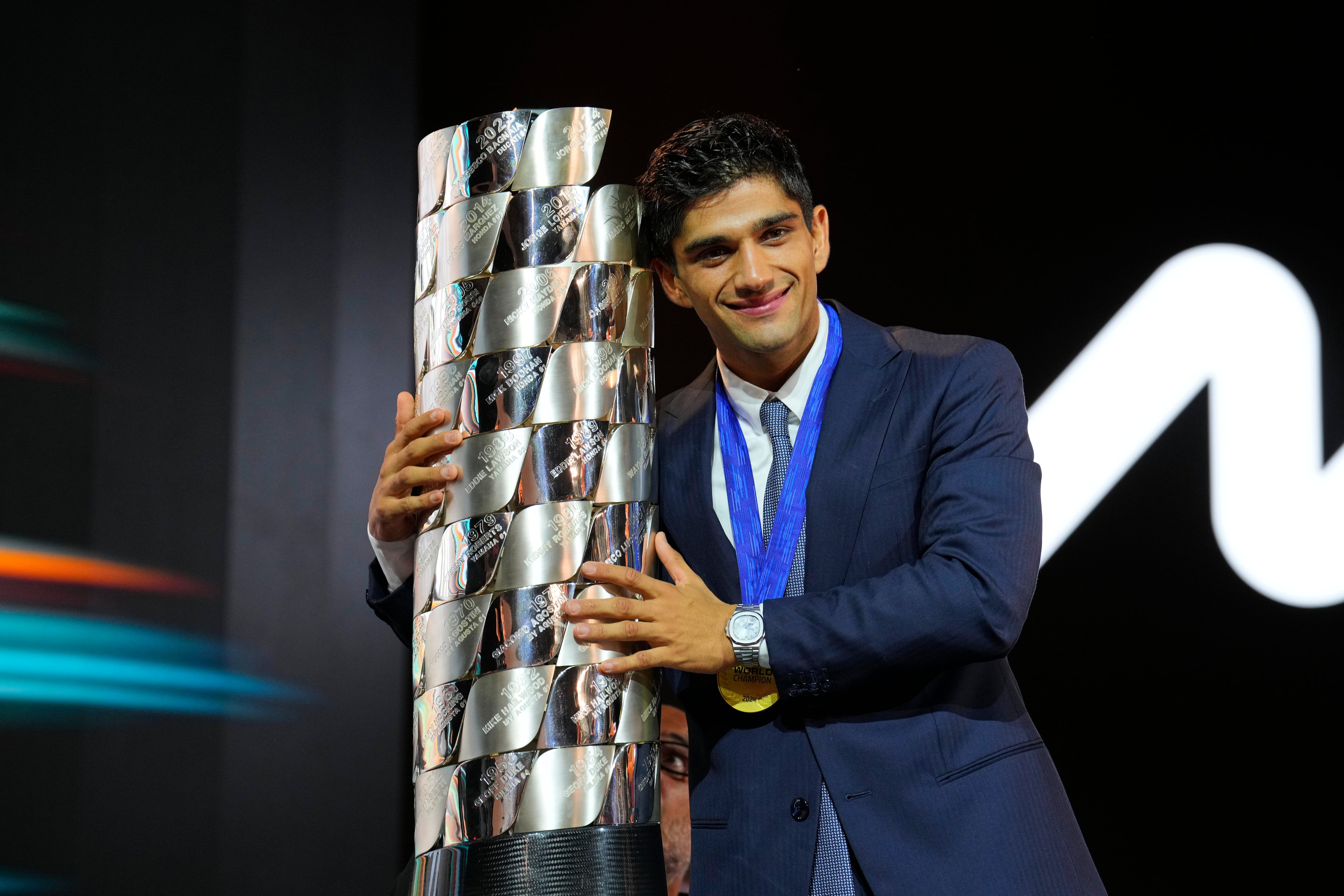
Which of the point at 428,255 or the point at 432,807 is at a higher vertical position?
the point at 428,255

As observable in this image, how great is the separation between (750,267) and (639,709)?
2.47 ft

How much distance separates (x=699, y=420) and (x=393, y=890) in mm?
898

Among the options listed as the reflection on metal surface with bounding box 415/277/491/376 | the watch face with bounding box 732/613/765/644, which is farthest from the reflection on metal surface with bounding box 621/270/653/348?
the watch face with bounding box 732/613/765/644

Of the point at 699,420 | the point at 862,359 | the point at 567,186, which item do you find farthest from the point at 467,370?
the point at 862,359

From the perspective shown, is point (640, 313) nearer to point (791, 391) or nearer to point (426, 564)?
point (791, 391)

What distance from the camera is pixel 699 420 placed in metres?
2.13

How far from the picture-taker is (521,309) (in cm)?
175

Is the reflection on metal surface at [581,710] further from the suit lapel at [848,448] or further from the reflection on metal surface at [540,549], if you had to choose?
the suit lapel at [848,448]

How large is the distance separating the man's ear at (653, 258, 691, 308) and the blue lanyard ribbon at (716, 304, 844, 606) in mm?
221

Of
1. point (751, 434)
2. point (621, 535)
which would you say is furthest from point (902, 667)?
point (751, 434)

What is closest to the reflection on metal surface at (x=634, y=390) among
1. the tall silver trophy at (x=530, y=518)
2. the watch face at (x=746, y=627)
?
the tall silver trophy at (x=530, y=518)

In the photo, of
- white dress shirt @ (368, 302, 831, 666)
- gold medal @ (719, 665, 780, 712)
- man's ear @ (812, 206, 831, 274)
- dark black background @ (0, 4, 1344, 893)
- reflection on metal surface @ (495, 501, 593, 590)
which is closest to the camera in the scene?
reflection on metal surface @ (495, 501, 593, 590)

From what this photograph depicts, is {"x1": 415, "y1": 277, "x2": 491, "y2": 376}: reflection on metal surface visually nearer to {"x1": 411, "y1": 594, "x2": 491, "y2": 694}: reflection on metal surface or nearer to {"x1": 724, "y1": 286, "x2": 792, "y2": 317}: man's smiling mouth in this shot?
{"x1": 411, "y1": 594, "x2": 491, "y2": 694}: reflection on metal surface

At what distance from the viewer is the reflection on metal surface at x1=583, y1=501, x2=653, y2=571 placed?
1745mm
